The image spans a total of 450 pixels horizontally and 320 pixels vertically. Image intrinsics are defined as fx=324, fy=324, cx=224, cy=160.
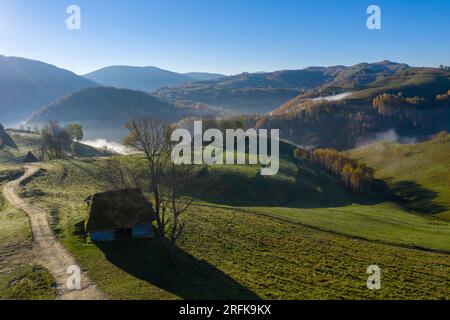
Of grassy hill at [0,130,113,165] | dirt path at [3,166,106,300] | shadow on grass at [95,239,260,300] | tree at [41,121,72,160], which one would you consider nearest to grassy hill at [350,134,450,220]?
shadow on grass at [95,239,260,300]

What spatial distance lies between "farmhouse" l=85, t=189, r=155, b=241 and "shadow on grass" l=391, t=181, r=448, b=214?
9162 cm

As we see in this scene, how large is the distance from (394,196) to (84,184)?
105200 mm

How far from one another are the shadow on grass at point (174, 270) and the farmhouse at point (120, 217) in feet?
3.98

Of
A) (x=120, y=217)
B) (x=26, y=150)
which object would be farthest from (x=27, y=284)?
(x=26, y=150)

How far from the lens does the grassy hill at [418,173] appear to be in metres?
105

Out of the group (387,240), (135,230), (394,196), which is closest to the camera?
(135,230)

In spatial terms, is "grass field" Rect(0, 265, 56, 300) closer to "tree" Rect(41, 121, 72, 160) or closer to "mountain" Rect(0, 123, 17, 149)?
"tree" Rect(41, 121, 72, 160)

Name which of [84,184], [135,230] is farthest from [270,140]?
[135,230]

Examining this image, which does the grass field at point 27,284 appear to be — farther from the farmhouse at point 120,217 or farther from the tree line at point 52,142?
the tree line at point 52,142

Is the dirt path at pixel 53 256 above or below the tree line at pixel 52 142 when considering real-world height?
below

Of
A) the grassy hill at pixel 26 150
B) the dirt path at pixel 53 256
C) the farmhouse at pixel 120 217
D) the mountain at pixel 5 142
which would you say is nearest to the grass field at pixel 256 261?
the dirt path at pixel 53 256

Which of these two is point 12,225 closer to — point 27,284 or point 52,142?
point 27,284
